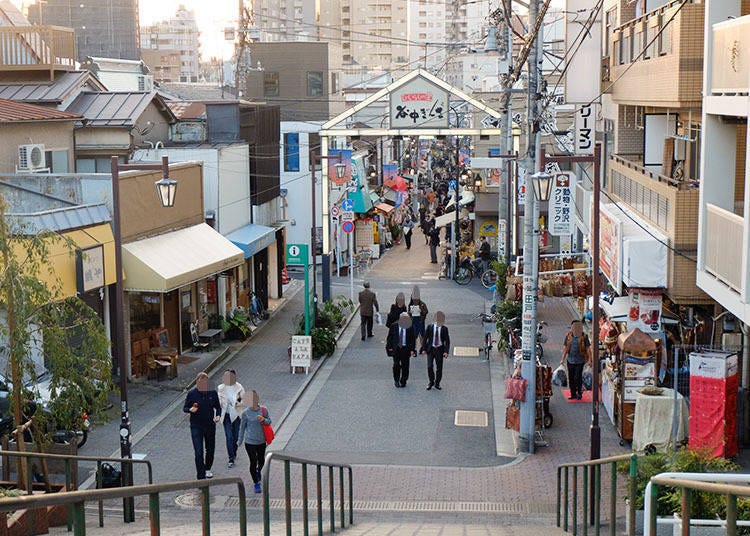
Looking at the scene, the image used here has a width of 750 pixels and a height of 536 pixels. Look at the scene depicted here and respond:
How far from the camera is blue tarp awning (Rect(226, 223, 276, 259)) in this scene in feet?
104

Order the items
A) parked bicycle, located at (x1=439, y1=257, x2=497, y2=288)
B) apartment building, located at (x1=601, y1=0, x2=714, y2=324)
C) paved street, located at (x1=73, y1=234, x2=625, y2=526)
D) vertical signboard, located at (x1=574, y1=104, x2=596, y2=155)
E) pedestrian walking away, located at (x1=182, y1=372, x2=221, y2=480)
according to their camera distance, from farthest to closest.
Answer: parked bicycle, located at (x1=439, y1=257, x2=497, y2=288) → vertical signboard, located at (x1=574, y1=104, x2=596, y2=155) → apartment building, located at (x1=601, y1=0, x2=714, y2=324) → pedestrian walking away, located at (x1=182, y1=372, x2=221, y2=480) → paved street, located at (x1=73, y1=234, x2=625, y2=526)

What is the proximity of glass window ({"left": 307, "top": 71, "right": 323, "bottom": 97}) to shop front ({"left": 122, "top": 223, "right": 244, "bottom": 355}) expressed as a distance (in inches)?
1150

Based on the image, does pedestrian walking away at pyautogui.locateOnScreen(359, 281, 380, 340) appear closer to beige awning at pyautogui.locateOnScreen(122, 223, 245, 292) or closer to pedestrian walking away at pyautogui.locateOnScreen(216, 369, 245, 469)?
beige awning at pyautogui.locateOnScreen(122, 223, 245, 292)

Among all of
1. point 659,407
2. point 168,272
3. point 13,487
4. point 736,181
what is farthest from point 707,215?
point 168,272

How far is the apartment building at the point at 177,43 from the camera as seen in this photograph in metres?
159

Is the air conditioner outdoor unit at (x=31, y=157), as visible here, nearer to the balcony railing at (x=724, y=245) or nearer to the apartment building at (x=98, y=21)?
the balcony railing at (x=724, y=245)

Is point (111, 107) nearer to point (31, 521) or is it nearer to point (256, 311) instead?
point (256, 311)

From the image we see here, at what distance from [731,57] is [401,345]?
10238 mm

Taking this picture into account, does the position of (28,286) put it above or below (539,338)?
above

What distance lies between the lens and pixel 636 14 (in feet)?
79.8

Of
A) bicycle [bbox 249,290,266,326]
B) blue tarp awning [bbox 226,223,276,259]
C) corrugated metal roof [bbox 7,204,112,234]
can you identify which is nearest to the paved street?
bicycle [bbox 249,290,266,326]

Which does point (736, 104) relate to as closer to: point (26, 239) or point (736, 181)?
point (736, 181)

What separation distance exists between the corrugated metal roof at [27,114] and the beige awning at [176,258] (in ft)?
13.3

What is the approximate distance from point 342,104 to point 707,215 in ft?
144
